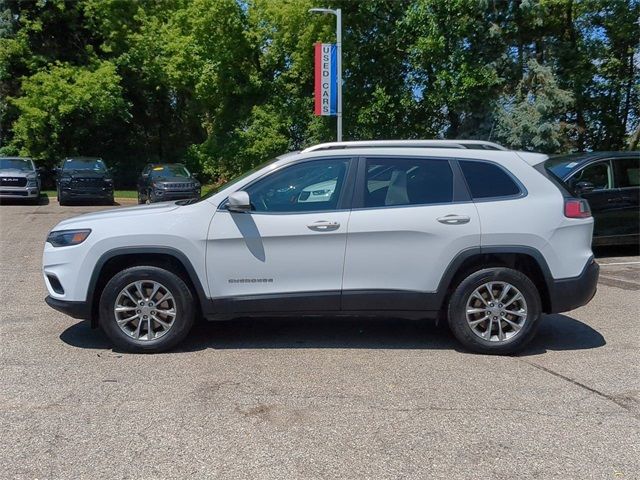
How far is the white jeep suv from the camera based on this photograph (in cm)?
540

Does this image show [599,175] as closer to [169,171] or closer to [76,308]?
[76,308]

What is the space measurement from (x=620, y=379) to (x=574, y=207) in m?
1.52

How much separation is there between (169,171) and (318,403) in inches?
767

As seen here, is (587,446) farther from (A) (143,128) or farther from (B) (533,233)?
(A) (143,128)

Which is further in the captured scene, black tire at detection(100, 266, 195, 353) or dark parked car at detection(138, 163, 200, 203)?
dark parked car at detection(138, 163, 200, 203)

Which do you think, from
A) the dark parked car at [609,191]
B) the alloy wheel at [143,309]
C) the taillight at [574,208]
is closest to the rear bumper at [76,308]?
the alloy wheel at [143,309]

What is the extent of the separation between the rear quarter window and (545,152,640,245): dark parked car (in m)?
5.17

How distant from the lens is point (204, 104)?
31484 millimetres

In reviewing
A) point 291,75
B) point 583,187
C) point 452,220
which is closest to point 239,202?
point 452,220

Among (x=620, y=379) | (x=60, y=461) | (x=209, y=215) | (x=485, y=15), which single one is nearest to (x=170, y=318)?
(x=209, y=215)

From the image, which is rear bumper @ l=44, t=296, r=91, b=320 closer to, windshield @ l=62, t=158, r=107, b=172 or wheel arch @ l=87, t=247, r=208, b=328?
wheel arch @ l=87, t=247, r=208, b=328

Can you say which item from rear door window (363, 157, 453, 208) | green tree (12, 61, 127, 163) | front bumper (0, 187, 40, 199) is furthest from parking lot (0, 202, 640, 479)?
green tree (12, 61, 127, 163)

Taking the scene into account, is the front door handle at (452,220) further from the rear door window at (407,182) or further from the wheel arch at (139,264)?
the wheel arch at (139,264)

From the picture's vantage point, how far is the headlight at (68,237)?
5.43 metres
